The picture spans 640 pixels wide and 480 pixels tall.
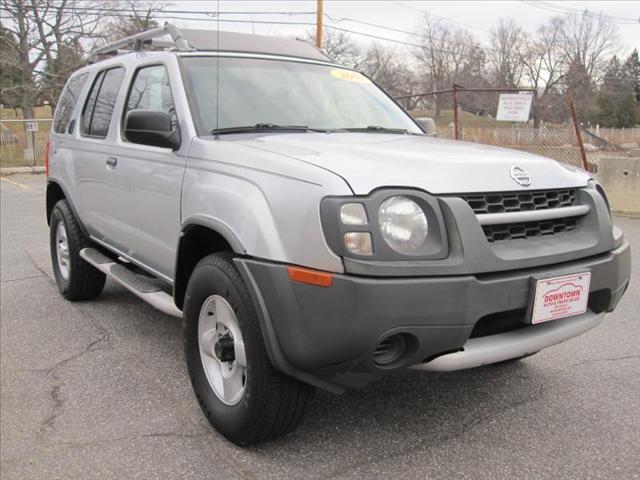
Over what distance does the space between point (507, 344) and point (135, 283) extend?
241cm

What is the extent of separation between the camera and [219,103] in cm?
346

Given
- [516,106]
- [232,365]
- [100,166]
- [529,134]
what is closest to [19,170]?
[529,134]

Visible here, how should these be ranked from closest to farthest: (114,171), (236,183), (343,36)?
(236,183) → (114,171) → (343,36)

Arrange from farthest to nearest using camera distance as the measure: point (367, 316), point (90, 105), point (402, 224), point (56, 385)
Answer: point (90, 105), point (56, 385), point (402, 224), point (367, 316)

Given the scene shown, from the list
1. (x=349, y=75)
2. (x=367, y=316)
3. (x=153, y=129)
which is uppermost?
(x=349, y=75)

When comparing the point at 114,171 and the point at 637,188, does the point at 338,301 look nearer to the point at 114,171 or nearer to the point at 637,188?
the point at 114,171

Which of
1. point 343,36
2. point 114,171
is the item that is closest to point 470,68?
point 343,36

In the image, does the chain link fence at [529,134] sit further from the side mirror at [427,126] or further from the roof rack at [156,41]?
the roof rack at [156,41]

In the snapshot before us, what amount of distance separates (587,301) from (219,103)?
2183 millimetres

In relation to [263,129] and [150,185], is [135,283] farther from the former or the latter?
[263,129]

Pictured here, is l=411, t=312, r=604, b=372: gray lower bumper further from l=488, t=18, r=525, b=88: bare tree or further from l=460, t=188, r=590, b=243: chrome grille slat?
l=488, t=18, r=525, b=88: bare tree

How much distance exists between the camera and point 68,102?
18.0 ft

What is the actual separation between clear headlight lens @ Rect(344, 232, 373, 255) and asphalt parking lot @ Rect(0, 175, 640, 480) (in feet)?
3.31

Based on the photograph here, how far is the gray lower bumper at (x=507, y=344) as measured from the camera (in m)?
2.44
